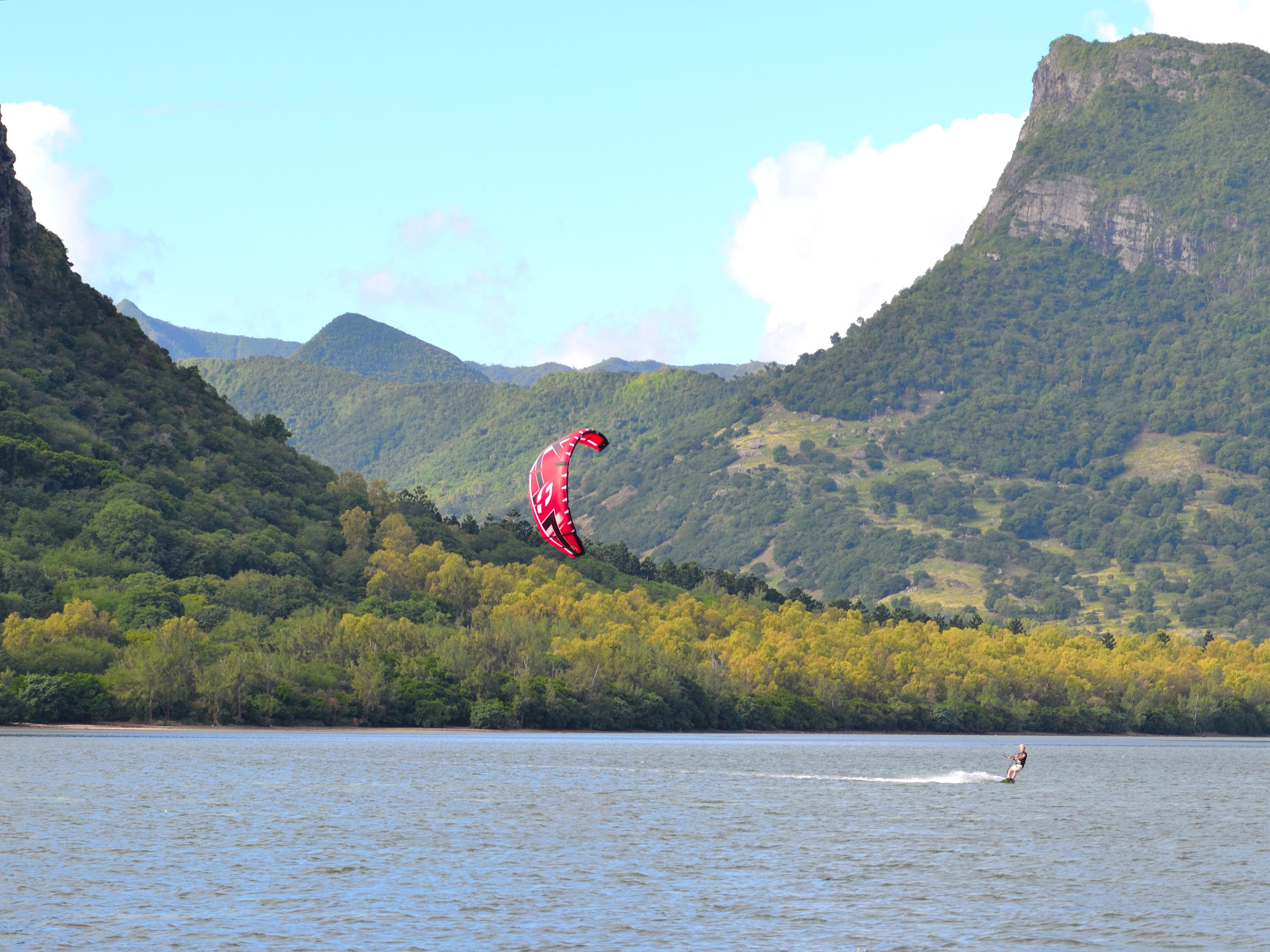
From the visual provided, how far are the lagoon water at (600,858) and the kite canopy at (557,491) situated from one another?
16.2 meters

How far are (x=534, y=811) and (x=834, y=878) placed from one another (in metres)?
35.7

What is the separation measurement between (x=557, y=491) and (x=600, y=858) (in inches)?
1541

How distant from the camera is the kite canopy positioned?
58.1 metres

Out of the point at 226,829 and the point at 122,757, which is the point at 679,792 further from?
the point at 122,757

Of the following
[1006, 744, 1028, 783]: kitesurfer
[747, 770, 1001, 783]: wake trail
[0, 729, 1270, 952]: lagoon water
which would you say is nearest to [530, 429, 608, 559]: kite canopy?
[0, 729, 1270, 952]: lagoon water

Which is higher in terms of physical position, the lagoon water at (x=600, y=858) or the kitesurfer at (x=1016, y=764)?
the kitesurfer at (x=1016, y=764)

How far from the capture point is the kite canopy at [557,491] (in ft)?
191

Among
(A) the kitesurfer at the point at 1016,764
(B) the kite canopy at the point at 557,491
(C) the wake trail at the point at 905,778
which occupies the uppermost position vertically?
(B) the kite canopy at the point at 557,491

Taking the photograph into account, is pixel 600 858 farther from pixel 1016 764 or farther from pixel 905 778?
pixel 905 778

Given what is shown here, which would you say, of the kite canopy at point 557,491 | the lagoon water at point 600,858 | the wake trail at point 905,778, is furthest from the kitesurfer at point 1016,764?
the kite canopy at point 557,491

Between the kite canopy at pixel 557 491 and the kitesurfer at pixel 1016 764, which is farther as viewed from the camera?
the kitesurfer at pixel 1016 764

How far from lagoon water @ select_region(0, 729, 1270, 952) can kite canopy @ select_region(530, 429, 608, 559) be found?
16189 mm

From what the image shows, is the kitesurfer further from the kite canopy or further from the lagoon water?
the kite canopy

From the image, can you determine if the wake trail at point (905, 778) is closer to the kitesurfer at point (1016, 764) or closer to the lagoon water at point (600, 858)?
the lagoon water at point (600, 858)
